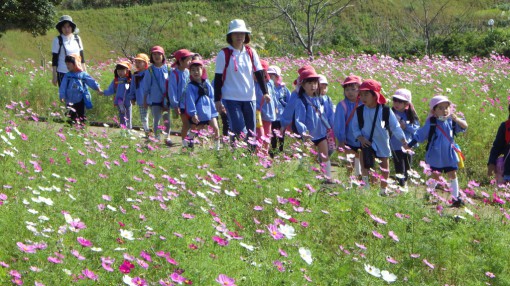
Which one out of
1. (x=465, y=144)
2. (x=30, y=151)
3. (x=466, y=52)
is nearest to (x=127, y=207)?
(x=30, y=151)

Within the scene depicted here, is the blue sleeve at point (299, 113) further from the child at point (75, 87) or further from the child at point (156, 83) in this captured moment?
the child at point (75, 87)

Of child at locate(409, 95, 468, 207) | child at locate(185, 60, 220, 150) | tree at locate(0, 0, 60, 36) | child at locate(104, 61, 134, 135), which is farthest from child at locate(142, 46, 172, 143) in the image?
tree at locate(0, 0, 60, 36)

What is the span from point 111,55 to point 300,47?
2311 cm

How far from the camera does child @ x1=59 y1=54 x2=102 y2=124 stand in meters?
10.1

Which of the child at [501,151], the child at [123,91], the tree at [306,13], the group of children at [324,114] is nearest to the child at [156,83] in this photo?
the group of children at [324,114]

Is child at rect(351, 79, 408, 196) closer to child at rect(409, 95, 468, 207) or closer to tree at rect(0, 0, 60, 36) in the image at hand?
child at rect(409, 95, 468, 207)

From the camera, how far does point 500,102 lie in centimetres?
1310

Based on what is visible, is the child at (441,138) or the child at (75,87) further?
the child at (75,87)

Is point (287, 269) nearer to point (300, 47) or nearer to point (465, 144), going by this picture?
point (465, 144)

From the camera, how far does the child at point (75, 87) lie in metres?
10.1

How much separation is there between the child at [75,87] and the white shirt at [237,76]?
8.84 ft

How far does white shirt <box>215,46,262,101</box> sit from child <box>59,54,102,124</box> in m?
2.69

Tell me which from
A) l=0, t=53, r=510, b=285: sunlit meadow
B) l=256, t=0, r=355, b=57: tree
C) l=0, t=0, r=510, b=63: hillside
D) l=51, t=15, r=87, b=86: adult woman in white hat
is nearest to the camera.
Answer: l=0, t=53, r=510, b=285: sunlit meadow

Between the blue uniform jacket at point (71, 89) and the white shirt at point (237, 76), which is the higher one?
the white shirt at point (237, 76)
